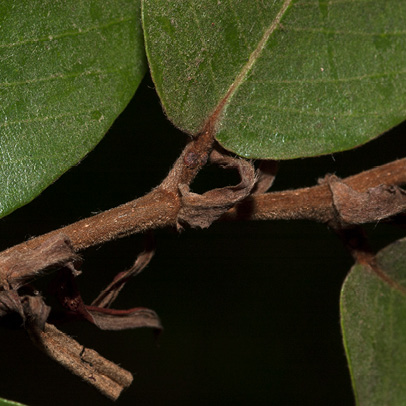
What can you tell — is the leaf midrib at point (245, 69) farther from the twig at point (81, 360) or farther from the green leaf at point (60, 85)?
the twig at point (81, 360)

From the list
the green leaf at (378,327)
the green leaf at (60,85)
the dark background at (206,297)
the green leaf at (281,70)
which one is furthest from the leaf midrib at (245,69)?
the dark background at (206,297)

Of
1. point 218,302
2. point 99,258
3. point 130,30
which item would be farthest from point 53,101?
point 218,302

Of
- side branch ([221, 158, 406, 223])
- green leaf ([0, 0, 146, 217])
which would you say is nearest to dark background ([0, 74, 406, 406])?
side branch ([221, 158, 406, 223])

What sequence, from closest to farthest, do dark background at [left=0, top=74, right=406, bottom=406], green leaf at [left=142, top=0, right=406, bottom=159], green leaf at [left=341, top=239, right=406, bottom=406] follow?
1. green leaf at [left=142, top=0, right=406, bottom=159]
2. green leaf at [left=341, top=239, right=406, bottom=406]
3. dark background at [left=0, top=74, right=406, bottom=406]

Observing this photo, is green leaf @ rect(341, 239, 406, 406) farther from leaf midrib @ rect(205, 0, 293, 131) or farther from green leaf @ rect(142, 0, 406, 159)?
leaf midrib @ rect(205, 0, 293, 131)

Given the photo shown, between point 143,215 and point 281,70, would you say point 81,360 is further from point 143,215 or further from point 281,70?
point 281,70

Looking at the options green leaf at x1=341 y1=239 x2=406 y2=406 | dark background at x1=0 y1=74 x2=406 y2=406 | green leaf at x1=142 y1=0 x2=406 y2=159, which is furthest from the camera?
dark background at x1=0 y1=74 x2=406 y2=406

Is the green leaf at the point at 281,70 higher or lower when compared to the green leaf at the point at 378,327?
higher

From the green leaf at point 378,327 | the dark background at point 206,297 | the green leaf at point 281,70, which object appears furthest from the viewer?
the dark background at point 206,297
